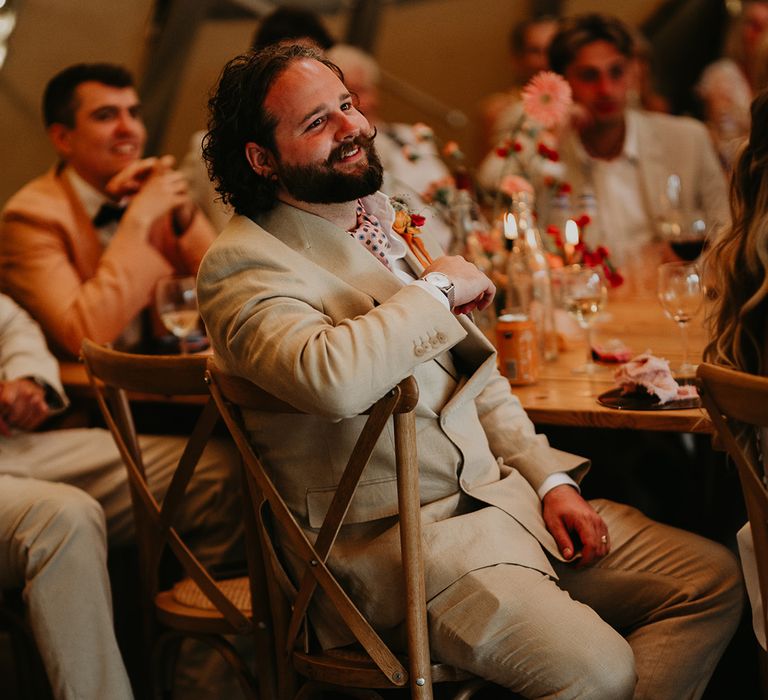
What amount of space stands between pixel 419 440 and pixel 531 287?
871mm

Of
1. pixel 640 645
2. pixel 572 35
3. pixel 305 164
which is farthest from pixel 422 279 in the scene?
pixel 572 35

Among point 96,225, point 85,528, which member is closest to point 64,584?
point 85,528

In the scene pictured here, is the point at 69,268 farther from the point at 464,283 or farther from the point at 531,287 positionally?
the point at 464,283

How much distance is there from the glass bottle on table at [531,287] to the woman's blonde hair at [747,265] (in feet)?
2.52

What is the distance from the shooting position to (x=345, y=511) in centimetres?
167

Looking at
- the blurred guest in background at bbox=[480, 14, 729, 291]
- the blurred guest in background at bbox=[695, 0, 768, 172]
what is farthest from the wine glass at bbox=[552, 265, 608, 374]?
the blurred guest in background at bbox=[695, 0, 768, 172]

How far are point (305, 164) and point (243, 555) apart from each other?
1.13m

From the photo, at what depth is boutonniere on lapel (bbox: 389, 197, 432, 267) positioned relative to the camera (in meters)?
2.05

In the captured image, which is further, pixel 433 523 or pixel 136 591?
pixel 136 591

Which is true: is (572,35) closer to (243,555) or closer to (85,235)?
(85,235)

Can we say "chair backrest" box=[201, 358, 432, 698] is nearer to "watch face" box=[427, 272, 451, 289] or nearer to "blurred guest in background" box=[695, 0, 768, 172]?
"watch face" box=[427, 272, 451, 289]

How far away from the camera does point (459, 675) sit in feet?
5.63

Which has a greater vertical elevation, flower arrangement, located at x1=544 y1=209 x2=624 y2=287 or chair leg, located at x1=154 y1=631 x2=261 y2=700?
flower arrangement, located at x1=544 y1=209 x2=624 y2=287

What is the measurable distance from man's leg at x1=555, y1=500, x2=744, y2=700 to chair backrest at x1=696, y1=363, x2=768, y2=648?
0.76ft
